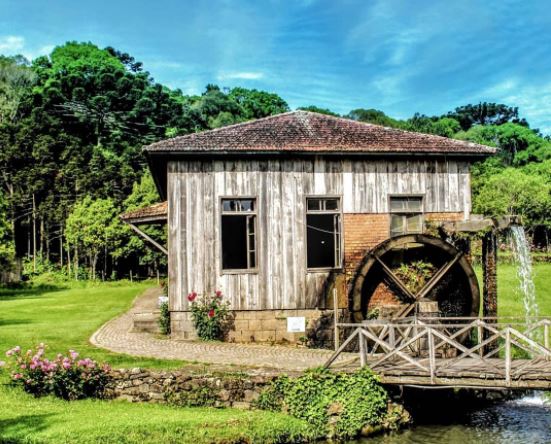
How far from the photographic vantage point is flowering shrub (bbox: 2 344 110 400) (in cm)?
1230

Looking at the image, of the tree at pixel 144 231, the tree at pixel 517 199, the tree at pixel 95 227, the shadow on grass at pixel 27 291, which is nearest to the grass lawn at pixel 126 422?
the shadow on grass at pixel 27 291

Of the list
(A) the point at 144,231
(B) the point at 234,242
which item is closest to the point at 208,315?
(B) the point at 234,242

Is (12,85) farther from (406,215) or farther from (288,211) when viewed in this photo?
(406,215)

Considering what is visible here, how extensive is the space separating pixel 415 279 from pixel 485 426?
583 centimetres

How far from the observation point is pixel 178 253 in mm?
17047

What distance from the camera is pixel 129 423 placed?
10820mm

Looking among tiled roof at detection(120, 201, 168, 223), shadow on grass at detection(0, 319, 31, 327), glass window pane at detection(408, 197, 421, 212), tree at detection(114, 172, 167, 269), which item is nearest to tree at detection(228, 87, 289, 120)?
tree at detection(114, 172, 167, 269)

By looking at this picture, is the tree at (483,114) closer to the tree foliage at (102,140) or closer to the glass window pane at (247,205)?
the tree foliage at (102,140)

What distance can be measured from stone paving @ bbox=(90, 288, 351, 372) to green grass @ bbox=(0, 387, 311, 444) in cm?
158

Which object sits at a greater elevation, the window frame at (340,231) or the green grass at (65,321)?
the window frame at (340,231)

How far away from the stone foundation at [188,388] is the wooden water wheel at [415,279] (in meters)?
5.35

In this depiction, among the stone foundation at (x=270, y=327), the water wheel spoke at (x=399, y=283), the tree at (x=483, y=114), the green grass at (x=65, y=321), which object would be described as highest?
the tree at (x=483, y=114)

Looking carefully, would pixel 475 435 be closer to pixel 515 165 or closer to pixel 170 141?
pixel 170 141

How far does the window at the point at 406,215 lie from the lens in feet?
59.3
